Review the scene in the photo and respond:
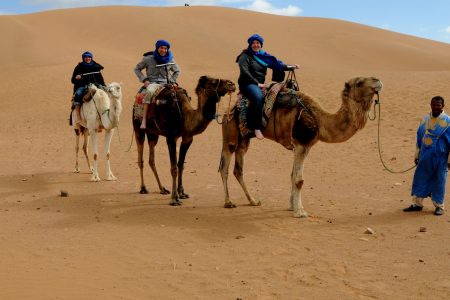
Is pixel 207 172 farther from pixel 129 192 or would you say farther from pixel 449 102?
pixel 449 102

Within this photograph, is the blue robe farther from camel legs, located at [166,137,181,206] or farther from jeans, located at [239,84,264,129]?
camel legs, located at [166,137,181,206]

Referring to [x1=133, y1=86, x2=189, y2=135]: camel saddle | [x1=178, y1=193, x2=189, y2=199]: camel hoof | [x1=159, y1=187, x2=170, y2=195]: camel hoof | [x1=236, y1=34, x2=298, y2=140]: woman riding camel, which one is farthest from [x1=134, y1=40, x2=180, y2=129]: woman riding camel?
[x1=236, y1=34, x2=298, y2=140]: woman riding camel

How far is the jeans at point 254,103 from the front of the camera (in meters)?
8.15

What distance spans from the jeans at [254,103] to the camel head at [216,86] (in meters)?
0.24

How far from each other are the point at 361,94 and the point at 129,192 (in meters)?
4.79

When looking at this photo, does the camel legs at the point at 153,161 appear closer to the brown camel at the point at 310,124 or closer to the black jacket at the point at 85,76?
the brown camel at the point at 310,124

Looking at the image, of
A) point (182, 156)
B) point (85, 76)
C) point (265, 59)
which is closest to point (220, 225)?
point (182, 156)

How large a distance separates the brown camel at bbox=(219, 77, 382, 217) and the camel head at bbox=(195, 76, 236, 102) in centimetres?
54

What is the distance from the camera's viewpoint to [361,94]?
738cm

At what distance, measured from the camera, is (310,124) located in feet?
25.7

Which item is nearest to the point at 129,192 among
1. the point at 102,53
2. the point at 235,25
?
the point at 102,53

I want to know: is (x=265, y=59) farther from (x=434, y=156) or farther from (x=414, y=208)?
(x=414, y=208)

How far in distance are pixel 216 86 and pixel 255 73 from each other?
2.15ft

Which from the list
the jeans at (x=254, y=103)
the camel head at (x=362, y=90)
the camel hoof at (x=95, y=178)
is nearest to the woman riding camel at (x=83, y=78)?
the camel hoof at (x=95, y=178)
